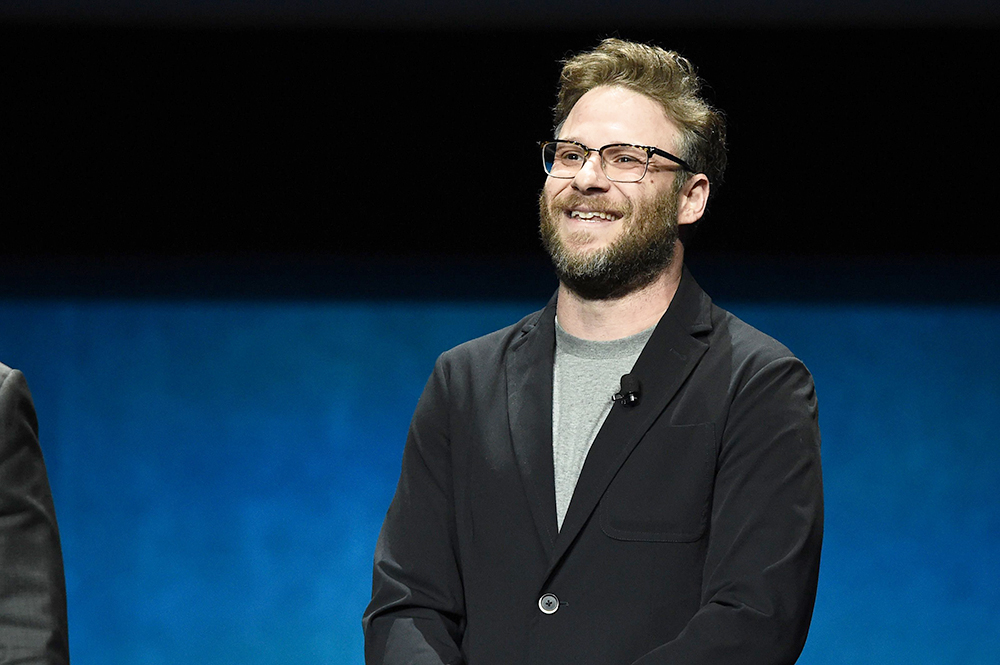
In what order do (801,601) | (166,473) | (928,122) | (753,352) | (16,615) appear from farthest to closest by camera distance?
(166,473) → (928,122) → (753,352) → (801,601) → (16,615)

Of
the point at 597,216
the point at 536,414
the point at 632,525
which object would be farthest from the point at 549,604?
the point at 597,216

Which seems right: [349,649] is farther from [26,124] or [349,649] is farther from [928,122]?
[928,122]

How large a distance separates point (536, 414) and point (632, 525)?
0.76 feet

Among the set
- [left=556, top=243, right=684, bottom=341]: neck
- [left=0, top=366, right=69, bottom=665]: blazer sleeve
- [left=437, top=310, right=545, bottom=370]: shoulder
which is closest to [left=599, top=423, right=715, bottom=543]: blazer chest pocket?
[left=556, top=243, right=684, bottom=341]: neck

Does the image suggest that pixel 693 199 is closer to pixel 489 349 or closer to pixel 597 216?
pixel 597 216

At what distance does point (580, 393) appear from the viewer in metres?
1.92

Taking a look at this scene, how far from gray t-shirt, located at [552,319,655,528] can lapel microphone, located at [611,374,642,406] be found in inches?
1.5

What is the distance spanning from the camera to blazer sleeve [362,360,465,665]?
1.83 metres

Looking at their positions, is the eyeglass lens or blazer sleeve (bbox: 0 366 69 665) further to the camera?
the eyeglass lens

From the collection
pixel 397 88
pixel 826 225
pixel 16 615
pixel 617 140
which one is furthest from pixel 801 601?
pixel 397 88

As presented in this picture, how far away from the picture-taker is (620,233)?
6.30 ft

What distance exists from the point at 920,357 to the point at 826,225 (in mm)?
464

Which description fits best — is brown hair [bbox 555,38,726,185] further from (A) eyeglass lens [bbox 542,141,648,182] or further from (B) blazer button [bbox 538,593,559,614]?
(B) blazer button [bbox 538,593,559,614]

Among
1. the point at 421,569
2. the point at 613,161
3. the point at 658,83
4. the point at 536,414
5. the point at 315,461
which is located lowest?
the point at 315,461
